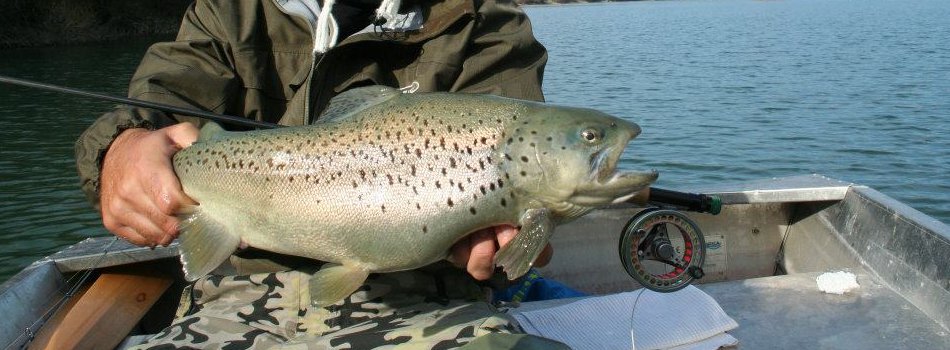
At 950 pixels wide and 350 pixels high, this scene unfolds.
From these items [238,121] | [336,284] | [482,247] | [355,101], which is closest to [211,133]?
[238,121]

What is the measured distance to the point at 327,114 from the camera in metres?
2.92

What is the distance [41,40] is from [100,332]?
1582 inches

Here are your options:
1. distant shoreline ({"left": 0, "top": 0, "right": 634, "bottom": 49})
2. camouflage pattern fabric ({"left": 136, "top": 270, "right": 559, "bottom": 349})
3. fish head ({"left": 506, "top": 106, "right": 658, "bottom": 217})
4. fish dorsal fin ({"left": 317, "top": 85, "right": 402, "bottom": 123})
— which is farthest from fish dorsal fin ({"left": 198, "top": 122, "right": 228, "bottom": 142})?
distant shoreline ({"left": 0, "top": 0, "right": 634, "bottom": 49})

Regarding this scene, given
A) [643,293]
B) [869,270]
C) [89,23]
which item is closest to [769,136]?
[869,270]

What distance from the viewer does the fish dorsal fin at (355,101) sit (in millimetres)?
2883

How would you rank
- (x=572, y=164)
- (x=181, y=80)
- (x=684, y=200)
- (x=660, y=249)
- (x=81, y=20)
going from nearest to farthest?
(x=572, y=164) → (x=181, y=80) → (x=660, y=249) → (x=684, y=200) → (x=81, y=20)

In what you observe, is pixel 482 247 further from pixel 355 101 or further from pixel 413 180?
pixel 355 101

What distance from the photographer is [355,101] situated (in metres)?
2.93

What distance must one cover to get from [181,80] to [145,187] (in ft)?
2.38

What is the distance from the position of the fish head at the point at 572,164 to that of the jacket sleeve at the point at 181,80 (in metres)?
1.53

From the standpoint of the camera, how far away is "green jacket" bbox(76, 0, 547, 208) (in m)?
3.47

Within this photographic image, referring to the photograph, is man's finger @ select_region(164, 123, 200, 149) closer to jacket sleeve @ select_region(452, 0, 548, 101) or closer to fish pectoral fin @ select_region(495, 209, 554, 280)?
jacket sleeve @ select_region(452, 0, 548, 101)

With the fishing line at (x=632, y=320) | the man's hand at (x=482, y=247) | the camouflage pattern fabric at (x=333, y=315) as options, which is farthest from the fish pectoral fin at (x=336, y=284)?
the fishing line at (x=632, y=320)

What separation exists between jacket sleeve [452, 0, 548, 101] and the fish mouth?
0.98 metres
